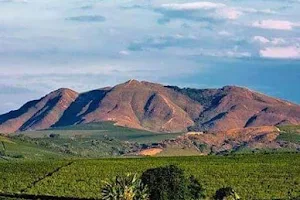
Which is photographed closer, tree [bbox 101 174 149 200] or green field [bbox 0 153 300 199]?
tree [bbox 101 174 149 200]

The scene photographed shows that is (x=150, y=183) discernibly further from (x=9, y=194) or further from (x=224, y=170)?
(x=224, y=170)

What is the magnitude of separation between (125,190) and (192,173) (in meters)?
37.7

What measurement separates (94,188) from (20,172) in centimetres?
2370

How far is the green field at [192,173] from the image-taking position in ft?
407

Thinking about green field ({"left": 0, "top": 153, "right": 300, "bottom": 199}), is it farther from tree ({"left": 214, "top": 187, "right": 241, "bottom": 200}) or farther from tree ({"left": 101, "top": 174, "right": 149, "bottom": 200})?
Result: tree ({"left": 101, "top": 174, "right": 149, "bottom": 200})

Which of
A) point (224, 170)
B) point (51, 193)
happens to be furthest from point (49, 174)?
point (224, 170)

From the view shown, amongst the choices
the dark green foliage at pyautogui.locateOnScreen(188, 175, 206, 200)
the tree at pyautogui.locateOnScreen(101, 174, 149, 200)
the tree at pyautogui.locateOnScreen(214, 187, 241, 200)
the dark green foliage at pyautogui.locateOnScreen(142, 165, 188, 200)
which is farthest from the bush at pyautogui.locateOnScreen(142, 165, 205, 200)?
the tree at pyautogui.locateOnScreen(101, 174, 149, 200)

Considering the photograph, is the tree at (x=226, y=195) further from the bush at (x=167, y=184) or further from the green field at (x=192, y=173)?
the green field at (x=192, y=173)

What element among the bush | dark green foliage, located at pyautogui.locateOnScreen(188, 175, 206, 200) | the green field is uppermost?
the bush

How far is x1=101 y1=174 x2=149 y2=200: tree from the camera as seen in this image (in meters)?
101

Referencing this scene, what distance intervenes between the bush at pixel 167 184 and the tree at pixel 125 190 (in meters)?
3.83

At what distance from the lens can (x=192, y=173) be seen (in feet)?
451

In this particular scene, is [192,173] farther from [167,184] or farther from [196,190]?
[167,184]

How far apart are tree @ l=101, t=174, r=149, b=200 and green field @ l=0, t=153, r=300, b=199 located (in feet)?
58.8
